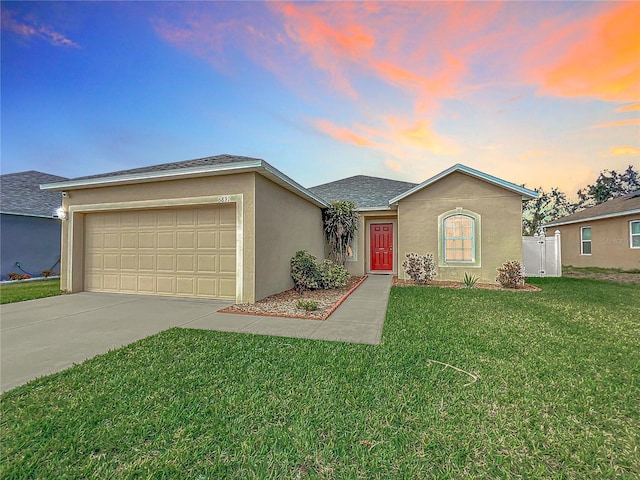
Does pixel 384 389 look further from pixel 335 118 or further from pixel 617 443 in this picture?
pixel 335 118

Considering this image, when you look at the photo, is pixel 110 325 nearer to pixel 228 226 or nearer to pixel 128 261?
pixel 228 226

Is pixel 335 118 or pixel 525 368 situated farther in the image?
pixel 335 118

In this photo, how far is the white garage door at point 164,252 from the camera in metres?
6.84

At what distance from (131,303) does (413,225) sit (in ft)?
29.5

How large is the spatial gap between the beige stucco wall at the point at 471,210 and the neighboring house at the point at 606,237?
8604mm

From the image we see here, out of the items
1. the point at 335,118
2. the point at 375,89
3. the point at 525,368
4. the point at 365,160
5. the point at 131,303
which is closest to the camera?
the point at 525,368

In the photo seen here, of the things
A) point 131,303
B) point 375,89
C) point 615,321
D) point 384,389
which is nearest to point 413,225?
point 375,89

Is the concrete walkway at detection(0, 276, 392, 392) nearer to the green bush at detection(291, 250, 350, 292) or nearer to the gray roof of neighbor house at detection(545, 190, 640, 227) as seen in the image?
the green bush at detection(291, 250, 350, 292)

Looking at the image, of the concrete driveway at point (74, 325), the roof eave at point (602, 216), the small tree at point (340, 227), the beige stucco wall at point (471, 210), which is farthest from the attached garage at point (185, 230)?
the roof eave at point (602, 216)

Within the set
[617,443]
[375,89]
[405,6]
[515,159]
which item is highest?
[405,6]

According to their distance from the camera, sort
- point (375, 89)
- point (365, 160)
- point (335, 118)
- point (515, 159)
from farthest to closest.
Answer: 1. point (365, 160)
2. point (515, 159)
3. point (335, 118)
4. point (375, 89)

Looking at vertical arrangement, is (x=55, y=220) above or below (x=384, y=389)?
above

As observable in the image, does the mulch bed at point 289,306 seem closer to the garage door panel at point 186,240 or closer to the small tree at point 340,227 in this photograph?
the garage door panel at point 186,240

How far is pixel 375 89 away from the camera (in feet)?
30.7
